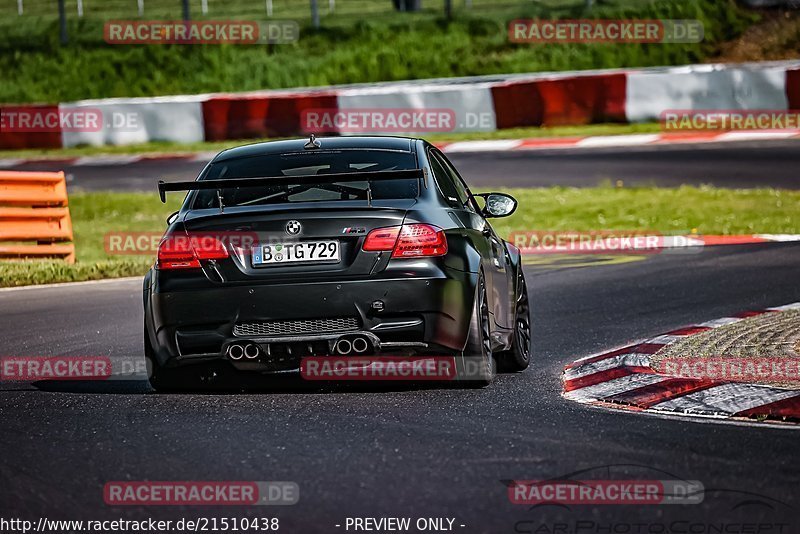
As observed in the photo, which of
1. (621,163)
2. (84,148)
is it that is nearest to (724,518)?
(621,163)

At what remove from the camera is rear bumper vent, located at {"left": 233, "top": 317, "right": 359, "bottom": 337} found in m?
7.70

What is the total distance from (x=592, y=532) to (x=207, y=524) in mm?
1281

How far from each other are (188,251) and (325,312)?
78 cm

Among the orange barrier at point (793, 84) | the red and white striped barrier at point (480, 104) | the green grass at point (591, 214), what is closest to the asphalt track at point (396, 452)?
the green grass at point (591, 214)

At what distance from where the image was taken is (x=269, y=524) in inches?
209

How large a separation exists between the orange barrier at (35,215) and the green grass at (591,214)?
0.35 meters

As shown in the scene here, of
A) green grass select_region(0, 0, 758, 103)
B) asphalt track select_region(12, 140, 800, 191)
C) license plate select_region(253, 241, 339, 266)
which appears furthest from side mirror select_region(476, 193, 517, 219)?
green grass select_region(0, 0, 758, 103)

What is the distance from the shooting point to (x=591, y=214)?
1950 cm

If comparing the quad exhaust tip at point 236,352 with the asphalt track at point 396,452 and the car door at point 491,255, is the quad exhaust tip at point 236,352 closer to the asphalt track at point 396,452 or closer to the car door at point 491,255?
the asphalt track at point 396,452

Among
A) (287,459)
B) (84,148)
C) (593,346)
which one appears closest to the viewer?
(287,459)

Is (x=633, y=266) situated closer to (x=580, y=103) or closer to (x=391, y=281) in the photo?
(x=391, y=281)

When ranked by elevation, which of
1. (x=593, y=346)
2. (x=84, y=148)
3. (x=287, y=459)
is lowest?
(x=84, y=148)

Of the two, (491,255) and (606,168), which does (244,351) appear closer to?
(491,255)

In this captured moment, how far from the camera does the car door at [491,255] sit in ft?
27.8
